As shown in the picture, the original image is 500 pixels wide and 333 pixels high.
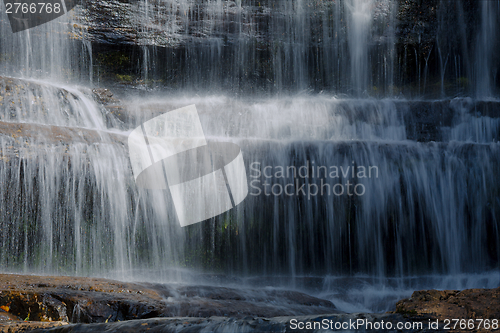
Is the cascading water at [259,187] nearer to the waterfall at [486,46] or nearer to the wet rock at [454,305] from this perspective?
the waterfall at [486,46]

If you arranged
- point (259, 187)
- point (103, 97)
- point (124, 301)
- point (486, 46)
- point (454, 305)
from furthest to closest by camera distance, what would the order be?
point (486, 46)
point (103, 97)
point (259, 187)
point (124, 301)
point (454, 305)

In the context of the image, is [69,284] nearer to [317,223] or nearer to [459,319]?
[459,319]

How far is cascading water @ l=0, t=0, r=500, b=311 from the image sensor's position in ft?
18.4

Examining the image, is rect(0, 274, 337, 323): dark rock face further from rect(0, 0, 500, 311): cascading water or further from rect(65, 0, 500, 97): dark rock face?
rect(65, 0, 500, 97): dark rock face

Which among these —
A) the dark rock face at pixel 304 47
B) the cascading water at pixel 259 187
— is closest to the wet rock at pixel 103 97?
the cascading water at pixel 259 187

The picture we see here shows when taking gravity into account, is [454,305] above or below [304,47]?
below

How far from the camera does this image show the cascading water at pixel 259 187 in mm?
5602

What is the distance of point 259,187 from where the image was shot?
22.0ft

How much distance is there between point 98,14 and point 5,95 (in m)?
4.20

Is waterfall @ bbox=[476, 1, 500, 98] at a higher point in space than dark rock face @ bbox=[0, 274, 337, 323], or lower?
higher

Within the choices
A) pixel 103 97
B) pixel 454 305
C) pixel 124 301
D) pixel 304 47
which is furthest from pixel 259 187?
pixel 304 47

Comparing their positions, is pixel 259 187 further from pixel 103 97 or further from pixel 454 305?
pixel 454 305

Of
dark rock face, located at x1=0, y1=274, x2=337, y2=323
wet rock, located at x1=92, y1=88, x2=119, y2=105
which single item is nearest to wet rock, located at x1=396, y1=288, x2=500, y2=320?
dark rock face, located at x1=0, y1=274, x2=337, y2=323

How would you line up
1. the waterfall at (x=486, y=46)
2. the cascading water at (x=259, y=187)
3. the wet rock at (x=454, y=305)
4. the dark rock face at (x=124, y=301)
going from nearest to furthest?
the wet rock at (x=454, y=305) → the dark rock face at (x=124, y=301) → the cascading water at (x=259, y=187) → the waterfall at (x=486, y=46)
